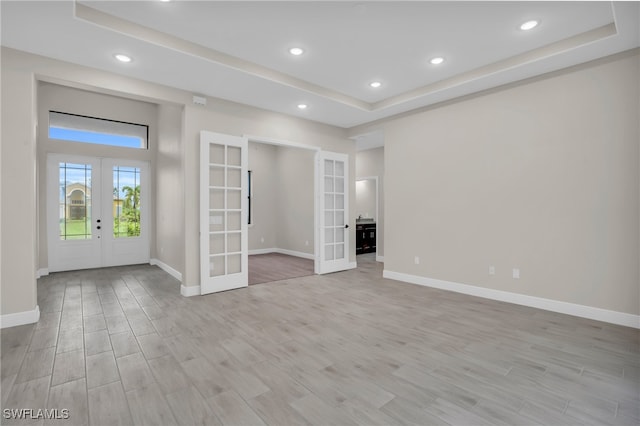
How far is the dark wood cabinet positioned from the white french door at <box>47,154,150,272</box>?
5220 millimetres

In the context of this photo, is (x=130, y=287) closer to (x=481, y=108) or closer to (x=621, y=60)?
(x=481, y=108)

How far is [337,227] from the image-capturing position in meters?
Result: 6.33

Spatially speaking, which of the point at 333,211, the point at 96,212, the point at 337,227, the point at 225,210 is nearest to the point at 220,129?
the point at 225,210

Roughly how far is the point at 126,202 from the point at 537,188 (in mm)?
7516

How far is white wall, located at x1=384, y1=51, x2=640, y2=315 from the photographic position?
11.1 ft

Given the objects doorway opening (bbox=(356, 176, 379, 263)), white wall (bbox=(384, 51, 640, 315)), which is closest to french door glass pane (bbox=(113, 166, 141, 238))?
doorway opening (bbox=(356, 176, 379, 263))

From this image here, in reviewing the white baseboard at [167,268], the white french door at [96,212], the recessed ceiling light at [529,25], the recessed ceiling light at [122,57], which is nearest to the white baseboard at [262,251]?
the white baseboard at [167,268]

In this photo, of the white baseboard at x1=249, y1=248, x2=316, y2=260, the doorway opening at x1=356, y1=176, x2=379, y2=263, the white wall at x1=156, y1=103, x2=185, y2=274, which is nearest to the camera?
the white wall at x1=156, y1=103, x2=185, y2=274

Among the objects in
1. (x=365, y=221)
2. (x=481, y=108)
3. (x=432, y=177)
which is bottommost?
(x=365, y=221)

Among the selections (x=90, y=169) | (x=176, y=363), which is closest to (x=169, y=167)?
(x=90, y=169)

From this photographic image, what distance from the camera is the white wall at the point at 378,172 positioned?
772 cm

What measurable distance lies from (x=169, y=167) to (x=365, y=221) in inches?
207

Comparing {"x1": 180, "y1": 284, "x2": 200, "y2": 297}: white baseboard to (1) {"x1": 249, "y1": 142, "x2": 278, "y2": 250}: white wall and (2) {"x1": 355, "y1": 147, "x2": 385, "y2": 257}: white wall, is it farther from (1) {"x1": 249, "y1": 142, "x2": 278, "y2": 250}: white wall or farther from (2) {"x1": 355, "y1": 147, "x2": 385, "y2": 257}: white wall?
(2) {"x1": 355, "y1": 147, "x2": 385, "y2": 257}: white wall

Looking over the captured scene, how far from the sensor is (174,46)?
10.8 ft
